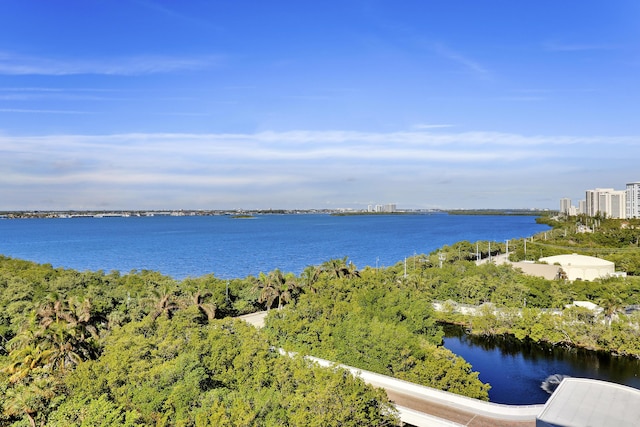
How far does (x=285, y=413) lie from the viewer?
628 inches

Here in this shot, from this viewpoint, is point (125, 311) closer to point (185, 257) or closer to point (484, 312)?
point (484, 312)

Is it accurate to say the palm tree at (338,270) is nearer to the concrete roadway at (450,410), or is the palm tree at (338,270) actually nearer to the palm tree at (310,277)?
the palm tree at (310,277)

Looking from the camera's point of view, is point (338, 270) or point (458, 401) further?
point (338, 270)

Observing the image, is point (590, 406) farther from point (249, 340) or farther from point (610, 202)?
point (610, 202)

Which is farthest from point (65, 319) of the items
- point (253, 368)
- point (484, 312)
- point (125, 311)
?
point (484, 312)

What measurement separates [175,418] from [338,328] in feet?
38.2

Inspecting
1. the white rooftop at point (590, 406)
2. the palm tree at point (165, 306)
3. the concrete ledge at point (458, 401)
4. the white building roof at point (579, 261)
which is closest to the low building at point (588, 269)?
the white building roof at point (579, 261)

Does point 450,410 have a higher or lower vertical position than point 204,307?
lower

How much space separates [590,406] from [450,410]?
18.8 feet

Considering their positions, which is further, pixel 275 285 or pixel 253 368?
pixel 275 285

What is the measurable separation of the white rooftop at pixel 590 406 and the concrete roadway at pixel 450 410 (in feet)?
2.91

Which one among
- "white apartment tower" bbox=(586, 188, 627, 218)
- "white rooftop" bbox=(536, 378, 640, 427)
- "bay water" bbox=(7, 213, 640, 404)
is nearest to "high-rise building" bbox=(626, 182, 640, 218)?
"white apartment tower" bbox=(586, 188, 627, 218)

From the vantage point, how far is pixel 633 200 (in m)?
152

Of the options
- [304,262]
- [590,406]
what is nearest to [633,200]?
[304,262]
